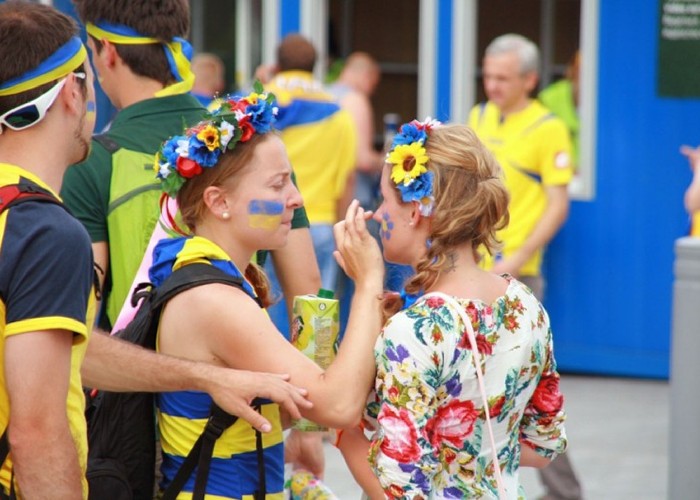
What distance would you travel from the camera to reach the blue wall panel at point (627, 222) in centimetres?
848

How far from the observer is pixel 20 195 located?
2475 millimetres

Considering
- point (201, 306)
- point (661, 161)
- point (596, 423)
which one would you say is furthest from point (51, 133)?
point (661, 161)

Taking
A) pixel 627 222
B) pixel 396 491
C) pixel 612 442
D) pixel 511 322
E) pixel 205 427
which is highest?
pixel 511 322

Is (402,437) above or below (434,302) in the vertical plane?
below

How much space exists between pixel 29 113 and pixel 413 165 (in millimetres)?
891

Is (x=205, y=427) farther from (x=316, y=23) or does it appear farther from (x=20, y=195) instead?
(x=316, y=23)

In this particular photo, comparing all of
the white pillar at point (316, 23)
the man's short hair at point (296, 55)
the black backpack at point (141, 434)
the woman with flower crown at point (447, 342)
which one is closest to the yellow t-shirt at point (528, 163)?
the man's short hair at point (296, 55)

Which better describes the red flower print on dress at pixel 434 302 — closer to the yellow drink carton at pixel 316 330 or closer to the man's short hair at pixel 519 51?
the yellow drink carton at pixel 316 330

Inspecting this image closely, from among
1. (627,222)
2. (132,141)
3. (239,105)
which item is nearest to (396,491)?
(239,105)

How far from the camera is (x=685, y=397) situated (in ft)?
16.7

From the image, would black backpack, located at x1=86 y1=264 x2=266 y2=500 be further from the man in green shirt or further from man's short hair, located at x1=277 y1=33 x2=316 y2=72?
man's short hair, located at x1=277 y1=33 x2=316 y2=72

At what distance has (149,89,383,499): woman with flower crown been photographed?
2.95 meters

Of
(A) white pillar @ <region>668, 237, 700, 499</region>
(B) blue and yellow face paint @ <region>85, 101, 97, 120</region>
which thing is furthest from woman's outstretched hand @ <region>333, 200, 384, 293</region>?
(A) white pillar @ <region>668, 237, 700, 499</region>

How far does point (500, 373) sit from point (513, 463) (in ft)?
0.88
